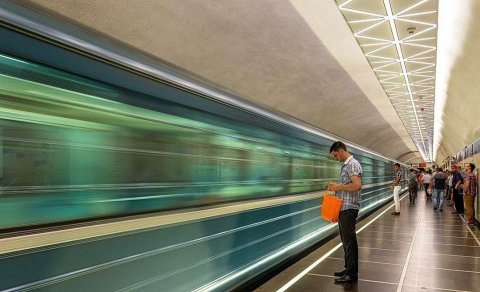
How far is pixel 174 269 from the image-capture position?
3.50 meters

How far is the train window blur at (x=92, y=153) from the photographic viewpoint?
2244 mm

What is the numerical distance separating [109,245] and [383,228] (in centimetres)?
933

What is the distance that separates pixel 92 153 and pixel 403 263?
5.62 metres

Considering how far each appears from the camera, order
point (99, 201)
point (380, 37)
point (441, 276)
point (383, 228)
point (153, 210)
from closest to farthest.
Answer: point (99, 201)
point (153, 210)
point (441, 276)
point (380, 37)
point (383, 228)

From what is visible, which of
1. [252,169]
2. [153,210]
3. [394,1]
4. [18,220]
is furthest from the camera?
[394,1]

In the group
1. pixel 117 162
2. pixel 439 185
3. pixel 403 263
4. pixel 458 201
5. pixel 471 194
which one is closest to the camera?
pixel 117 162

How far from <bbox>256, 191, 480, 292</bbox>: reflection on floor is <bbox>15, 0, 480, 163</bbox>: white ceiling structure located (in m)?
2.37

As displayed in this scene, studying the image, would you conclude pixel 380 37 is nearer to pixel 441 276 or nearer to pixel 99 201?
pixel 441 276

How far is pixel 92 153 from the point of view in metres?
2.71

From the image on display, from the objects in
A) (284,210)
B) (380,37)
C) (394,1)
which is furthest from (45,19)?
Result: (380,37)

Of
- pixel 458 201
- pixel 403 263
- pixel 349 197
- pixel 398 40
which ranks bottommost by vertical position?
pixel 403 263

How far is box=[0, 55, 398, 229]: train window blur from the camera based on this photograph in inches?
88.4

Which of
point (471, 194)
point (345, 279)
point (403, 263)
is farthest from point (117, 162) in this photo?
point (471, 194)

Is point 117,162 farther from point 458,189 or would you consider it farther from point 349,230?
point 458,189
